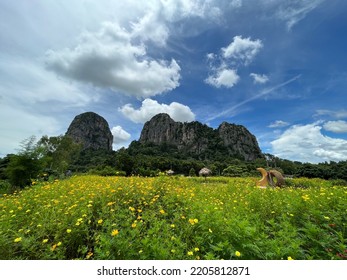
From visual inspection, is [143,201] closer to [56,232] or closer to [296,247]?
[56,232]

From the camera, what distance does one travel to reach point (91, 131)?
370 ft

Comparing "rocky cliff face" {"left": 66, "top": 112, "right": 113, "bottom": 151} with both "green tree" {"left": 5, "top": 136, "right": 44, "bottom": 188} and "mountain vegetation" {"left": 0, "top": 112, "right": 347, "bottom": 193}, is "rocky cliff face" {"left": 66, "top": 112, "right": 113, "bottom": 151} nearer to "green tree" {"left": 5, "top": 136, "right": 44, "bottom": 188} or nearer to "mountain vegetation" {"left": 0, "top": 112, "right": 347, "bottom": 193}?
"mountain vegetation" {"left": 0, "top": 112, "right": 347, "bottom": 193}

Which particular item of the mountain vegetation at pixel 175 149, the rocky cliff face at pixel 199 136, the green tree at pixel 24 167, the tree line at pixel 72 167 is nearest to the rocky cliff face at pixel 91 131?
the mountain vegetation at pixel 175 149

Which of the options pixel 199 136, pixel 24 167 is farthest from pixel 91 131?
pixel 24 167

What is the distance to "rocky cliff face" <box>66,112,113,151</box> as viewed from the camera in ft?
358

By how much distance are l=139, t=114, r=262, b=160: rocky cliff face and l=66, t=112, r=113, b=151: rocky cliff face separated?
18741mm

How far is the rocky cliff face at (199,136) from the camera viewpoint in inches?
3954

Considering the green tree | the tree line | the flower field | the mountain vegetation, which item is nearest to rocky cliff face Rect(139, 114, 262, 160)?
the mountain vegetation

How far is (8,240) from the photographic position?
2.59m

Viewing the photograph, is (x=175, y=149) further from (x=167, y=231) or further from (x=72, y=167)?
(x=167, y=231)

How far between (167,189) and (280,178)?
11742 millimetres

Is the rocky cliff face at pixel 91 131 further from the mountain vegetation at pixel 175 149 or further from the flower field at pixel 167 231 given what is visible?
the flower field at pixel 167 231

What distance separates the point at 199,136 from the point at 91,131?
53196 millimetres
